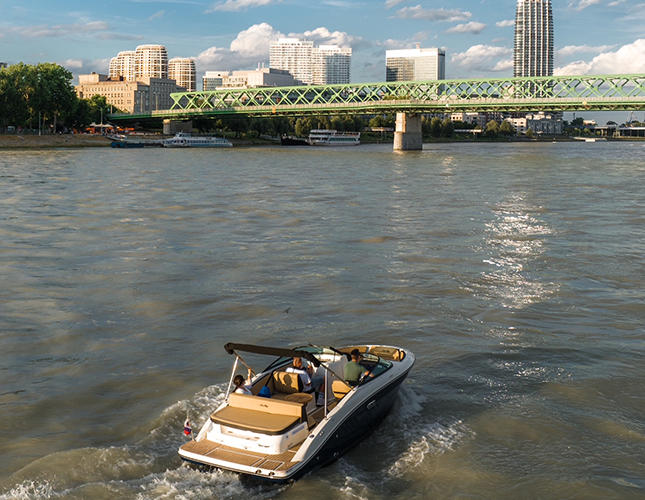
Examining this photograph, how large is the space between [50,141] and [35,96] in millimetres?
8828

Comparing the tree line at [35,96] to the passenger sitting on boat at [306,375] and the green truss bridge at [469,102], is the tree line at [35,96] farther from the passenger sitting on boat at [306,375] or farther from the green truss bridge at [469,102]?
the passenger sitting on boat at [306,375]

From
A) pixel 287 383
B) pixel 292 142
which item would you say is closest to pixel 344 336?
pixel 287 383

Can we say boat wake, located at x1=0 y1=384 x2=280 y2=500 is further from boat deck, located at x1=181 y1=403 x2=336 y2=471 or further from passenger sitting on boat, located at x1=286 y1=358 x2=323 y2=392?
passenger sitting on boat, located at x1=286 y1=358 x2=323 y2=392

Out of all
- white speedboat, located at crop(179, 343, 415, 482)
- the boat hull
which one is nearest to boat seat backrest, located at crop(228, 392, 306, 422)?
white speedboat, located at crop(179, 343, 415, 482)

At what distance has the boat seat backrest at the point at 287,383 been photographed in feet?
37.5

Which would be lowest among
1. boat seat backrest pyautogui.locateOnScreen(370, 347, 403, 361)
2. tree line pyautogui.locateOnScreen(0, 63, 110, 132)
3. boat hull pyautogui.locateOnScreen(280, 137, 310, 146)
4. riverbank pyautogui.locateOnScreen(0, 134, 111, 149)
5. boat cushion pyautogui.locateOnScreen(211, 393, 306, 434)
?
boat cushion pyautogui.locateOnScreen(211, 393, 306, 434)

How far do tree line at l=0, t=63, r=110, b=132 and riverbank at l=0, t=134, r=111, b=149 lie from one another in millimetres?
4688

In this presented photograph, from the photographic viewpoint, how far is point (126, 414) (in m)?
12.9

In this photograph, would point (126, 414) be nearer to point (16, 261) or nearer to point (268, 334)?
point (268, 334)

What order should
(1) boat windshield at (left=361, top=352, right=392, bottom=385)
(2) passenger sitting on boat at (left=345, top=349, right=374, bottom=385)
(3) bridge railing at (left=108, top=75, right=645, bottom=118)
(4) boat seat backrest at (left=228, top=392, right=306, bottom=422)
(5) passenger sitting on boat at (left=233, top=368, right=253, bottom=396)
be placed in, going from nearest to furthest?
(4) boat seat backrest at (left=228, top=392, right=306, bottom=422)
(5) passenger sitting on boat at (left=233, top=368, right=253, bottom=396)
(2) passenger sitting on boat at (left=345, top=349, right=374, bottom=385)
(1) boat windshield at (left=361, top=352, right=392, bottom=385)
(3) bridge railing at (left=108, top=75, right=645, bottom=118)

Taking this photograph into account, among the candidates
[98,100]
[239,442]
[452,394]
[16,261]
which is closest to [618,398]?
[452,394]

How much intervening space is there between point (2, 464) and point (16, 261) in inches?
594

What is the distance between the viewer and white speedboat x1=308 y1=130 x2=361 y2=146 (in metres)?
166

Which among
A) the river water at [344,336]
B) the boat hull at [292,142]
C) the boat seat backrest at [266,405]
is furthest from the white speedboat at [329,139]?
the boat seat backrest at [266,405]
